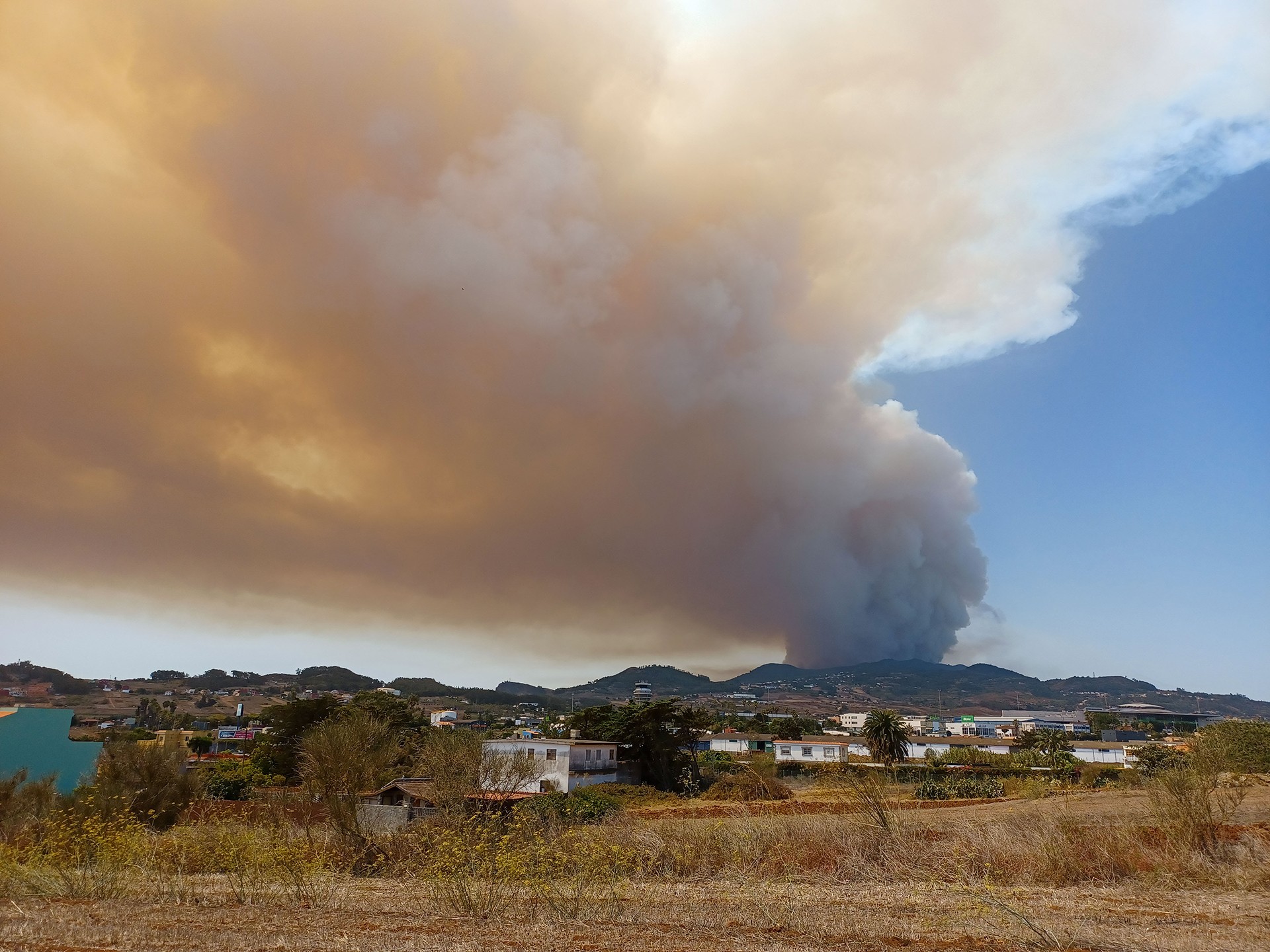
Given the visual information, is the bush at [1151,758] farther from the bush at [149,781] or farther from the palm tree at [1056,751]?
the bush at [149,781]

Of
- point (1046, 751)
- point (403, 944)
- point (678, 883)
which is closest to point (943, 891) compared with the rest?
point (678, 883)

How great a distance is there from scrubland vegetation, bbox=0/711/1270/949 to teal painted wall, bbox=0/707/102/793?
32.8 m

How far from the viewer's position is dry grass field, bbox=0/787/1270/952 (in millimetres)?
12836

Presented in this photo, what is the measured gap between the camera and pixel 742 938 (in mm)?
13133

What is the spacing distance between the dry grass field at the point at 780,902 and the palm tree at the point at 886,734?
59.4m

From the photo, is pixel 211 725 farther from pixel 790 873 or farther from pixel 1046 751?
pixel 790 873

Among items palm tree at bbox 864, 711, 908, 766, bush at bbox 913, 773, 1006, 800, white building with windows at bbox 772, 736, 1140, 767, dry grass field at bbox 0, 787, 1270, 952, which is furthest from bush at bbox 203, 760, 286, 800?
white building with windows at bbox 772, 736, 1140, 767

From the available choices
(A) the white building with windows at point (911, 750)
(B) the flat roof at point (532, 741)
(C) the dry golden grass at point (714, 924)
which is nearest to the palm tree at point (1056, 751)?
(A) the white building with windows at point (911, 750)

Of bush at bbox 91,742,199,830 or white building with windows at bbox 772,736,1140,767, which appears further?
white building with windows at bbox 772,736,1140,767

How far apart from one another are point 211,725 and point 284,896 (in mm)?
160128

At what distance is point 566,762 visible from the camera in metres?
68.2

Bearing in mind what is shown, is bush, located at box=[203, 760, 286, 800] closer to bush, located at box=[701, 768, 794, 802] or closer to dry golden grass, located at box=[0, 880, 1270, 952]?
bush, located at box=[701, 768, 794, 802]

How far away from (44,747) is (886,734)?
7309 centimetres

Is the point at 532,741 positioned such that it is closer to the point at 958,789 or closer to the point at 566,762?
the point at 566,762
